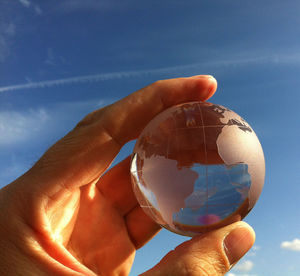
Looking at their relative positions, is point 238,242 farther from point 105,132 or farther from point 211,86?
point 211,86

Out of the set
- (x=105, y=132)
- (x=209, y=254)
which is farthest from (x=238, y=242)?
(x=105, y=132)

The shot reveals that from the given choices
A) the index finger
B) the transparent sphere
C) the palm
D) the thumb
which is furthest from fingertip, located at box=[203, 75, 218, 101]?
the thumb

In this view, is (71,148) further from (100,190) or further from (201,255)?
(201,255)

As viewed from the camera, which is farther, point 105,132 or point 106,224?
point 106,224

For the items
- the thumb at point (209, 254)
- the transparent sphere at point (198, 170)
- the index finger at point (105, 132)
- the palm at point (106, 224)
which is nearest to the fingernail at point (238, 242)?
the thumb at point (209, 254)

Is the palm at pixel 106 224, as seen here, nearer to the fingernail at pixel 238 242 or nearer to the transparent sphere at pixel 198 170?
the transparent sphere at pixel 198 170

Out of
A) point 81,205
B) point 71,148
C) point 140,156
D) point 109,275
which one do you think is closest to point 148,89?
point 140,156
